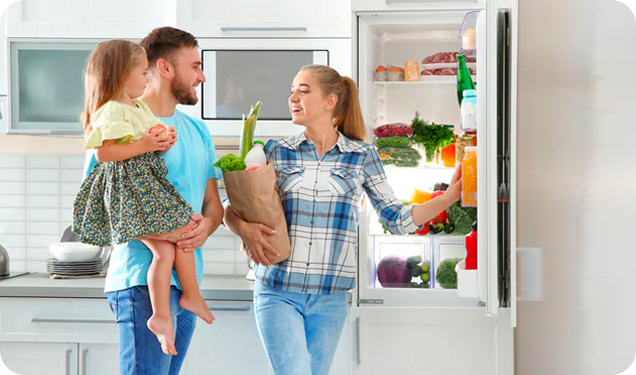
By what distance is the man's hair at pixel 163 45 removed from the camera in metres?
1.76

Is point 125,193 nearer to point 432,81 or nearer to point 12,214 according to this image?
point 432,81

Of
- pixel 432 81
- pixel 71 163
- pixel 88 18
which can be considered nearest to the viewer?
pixel 432 81

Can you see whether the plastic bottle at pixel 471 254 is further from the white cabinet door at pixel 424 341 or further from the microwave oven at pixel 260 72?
the microwave oven at pixel 260 72

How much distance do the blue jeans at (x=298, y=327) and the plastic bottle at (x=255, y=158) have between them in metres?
0.34

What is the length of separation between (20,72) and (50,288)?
2.88 ft

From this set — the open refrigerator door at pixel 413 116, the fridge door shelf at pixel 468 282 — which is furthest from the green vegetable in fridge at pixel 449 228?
the fridge door shelf at pixel 468 282

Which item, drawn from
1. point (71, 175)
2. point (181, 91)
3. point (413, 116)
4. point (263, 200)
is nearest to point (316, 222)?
point (263, 200)

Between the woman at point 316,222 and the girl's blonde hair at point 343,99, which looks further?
the girl's blonde hair at point 343,99

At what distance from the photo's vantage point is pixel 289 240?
1926 mm

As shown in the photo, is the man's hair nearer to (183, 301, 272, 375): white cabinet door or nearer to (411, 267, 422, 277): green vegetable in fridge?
(183, 301, 272, 375): white cabinet door

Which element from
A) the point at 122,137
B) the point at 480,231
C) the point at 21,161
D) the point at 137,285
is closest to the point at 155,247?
the point at 137,285

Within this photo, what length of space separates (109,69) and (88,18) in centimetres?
127

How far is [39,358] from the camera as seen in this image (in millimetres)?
2641

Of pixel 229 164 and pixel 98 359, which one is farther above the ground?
pixel 229 164
